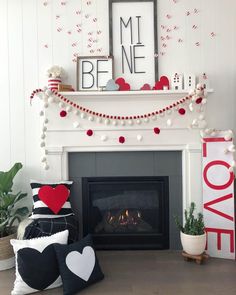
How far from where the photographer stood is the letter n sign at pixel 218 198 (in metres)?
2.35

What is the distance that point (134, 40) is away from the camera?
249 centimetres

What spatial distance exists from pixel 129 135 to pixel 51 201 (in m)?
0.84

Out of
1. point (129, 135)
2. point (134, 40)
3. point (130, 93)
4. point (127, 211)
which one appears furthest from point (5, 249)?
point (134, 40)

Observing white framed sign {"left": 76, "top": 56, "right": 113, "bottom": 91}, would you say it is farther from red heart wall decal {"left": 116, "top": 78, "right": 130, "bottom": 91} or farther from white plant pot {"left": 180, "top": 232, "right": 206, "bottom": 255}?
white plant pot {"left": 180, "top": 232, "right": 206, "bottom": 255}

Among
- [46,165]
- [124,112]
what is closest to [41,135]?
[46,165]

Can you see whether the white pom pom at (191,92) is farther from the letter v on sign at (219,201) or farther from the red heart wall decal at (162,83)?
the letter v on sign at (219,201)

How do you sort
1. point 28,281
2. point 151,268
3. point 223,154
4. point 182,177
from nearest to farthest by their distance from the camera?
point 28,281
point 151,268
point 223,154
point 182,177

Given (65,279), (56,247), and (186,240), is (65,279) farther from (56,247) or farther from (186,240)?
(186,240)

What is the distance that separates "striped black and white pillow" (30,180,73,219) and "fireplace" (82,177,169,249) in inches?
10.3

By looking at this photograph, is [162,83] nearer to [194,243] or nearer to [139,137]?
[139,137]

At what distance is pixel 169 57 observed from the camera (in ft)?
8.20

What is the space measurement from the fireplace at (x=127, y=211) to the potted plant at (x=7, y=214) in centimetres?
57

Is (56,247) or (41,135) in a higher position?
(41,135)

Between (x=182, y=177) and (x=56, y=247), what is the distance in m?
Answer: 1.22
